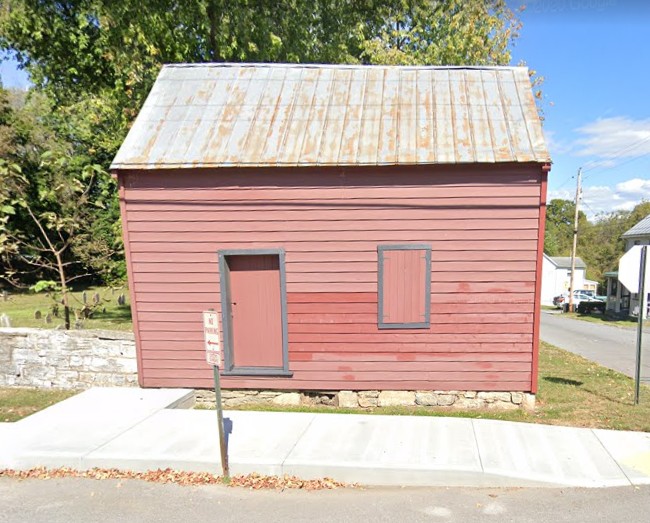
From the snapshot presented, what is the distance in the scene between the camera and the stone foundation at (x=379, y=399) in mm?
6535

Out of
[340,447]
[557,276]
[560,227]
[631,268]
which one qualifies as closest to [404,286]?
[340,447]

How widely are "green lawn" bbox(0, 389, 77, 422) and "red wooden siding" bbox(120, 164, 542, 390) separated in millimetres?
1936

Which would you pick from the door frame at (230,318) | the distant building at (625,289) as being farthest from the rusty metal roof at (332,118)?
the distant building at (625,289)

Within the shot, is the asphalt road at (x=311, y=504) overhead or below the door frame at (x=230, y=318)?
below

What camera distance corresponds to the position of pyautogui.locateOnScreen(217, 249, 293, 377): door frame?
6.49 metres

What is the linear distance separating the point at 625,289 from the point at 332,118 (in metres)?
29.1

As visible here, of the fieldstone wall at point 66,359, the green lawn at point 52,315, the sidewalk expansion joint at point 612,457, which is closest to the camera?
the sidewalk expansion joint at point 612,457

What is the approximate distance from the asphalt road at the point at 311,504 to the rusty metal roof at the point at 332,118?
164 inches

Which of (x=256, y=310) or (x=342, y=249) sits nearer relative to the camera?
(x=342, y=249)

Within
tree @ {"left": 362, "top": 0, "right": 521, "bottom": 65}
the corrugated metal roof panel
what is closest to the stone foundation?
tree @ {"left": 362, "top": 0, "right": 521, "bottom": 65}


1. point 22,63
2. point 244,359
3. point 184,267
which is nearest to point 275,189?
point 184,267

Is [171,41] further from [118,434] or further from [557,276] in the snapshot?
[557,276]

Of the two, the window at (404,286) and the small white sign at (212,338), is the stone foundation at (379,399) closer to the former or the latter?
the window at (404,286)

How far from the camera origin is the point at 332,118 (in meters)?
7.08
